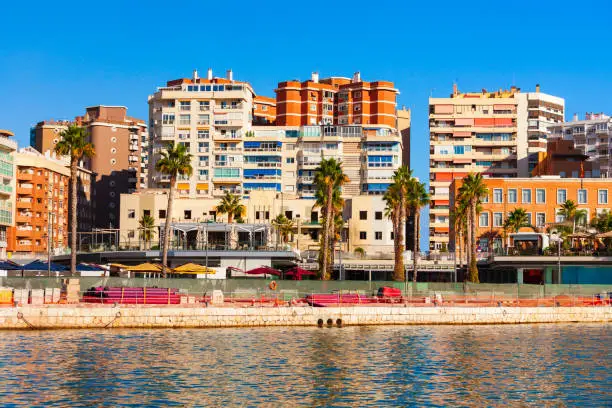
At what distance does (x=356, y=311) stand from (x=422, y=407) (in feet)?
96.1

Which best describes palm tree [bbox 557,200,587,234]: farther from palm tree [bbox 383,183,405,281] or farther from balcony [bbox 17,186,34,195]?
balcony [bbox 17,186,34,195]

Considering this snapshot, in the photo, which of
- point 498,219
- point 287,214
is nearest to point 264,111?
point 287,214

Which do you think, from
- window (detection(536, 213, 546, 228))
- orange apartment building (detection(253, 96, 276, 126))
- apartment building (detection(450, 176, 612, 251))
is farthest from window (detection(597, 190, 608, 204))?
orange apartment building (detection(253, 96, 276, 126))

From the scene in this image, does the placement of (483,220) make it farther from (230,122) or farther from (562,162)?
(230,122)

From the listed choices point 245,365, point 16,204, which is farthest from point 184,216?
point 245,365

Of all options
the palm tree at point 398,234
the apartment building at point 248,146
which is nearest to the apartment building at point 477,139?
the apartment building at point 248,146

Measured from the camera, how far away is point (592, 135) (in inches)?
7219

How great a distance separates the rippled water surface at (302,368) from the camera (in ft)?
122

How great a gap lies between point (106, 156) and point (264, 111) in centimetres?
2996

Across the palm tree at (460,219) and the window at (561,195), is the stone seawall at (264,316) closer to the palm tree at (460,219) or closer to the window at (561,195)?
the palm tree at (460,219)

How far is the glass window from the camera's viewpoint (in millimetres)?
118875

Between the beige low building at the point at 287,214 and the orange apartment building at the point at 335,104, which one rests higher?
the orange apartment building at the point at 335,104

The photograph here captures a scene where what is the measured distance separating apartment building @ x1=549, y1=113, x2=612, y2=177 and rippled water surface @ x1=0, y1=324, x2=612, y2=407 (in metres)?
123

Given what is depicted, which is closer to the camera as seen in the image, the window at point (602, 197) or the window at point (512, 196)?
the window at point (602, 197)
